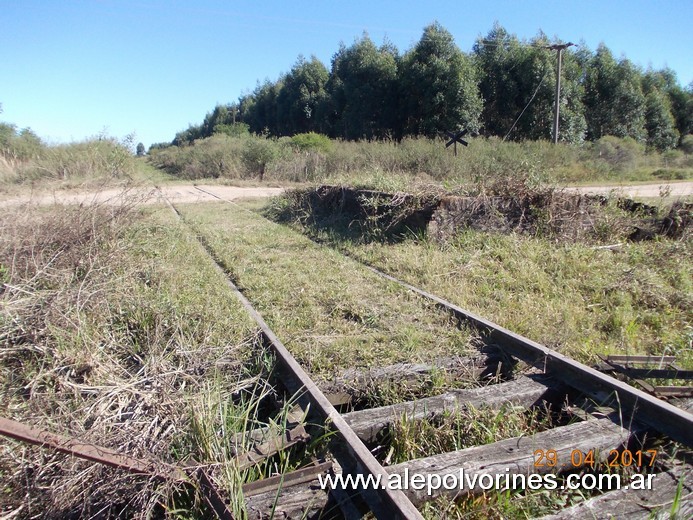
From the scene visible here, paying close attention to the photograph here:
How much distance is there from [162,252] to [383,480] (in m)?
5.44

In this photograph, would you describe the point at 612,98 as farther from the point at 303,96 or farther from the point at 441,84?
the point at 303,96

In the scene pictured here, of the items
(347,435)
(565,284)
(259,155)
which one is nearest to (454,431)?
(347,435)

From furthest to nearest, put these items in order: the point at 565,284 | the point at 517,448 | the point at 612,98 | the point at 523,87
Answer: the point at 612,98
the point at 523,87
the point at 565,284
the point at 517,448

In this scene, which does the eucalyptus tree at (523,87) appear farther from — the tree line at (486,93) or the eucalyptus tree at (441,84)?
the eucalyptus tree at (441,84)

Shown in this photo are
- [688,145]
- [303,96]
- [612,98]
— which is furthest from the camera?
[303,96]

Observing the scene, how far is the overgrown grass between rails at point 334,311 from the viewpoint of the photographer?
3.79 meters

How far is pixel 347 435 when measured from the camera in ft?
8.40

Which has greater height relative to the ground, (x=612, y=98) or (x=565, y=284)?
(x=612, y=98)

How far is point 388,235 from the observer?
7.95 meters

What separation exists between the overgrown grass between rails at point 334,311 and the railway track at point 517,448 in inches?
11.0

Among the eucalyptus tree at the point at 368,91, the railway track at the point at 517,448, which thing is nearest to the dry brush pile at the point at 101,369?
the railway track at the point at 517,448

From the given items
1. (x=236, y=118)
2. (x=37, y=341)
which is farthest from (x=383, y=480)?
(x=236, y=118)

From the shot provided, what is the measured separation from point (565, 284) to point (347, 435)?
3.66 metres

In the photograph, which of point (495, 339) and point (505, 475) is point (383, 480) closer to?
point (505, 475)
